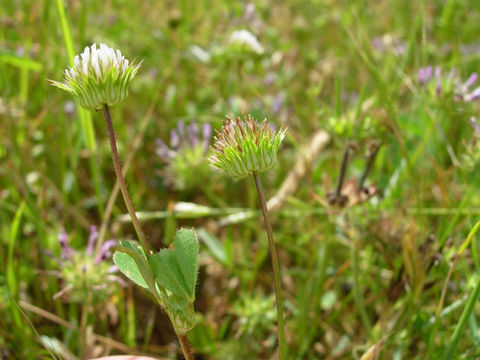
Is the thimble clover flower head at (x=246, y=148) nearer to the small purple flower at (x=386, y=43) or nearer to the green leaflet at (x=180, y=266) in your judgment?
the green leaflet at (x=180, y=266)

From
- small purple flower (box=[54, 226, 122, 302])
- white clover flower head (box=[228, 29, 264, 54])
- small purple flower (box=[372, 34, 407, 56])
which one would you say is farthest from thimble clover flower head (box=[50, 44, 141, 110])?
small purple flower (box=[372, 34, 407, 56])

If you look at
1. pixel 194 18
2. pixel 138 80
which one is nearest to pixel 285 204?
pixel 138 80

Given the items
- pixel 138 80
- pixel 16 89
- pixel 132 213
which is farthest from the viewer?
pixel 138 80

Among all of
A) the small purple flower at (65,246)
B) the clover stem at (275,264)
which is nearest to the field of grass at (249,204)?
the small purple flower at (65,246)

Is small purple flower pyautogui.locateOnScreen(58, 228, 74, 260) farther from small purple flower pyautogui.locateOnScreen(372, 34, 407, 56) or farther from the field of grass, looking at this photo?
small purple flower pyautogui.locateOnScreen(372, 34, 407, 56)

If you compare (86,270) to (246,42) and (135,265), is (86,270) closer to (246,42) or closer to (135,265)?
(135,265)

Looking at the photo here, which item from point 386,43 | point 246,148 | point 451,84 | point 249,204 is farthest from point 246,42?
point 246,148

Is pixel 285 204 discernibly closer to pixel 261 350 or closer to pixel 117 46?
pixel 261 350
